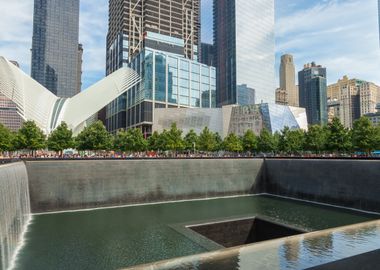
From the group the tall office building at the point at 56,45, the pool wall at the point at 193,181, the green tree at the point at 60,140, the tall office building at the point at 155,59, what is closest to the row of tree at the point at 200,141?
the green tree at the point at 60,140

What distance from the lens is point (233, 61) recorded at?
13038 centimetres

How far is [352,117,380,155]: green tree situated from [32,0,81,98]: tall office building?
581 ft

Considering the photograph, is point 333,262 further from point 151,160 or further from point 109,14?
point 109,14

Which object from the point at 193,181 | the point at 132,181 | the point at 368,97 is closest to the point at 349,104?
the point at 368,97

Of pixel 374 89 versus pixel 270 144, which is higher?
pixel 374 89

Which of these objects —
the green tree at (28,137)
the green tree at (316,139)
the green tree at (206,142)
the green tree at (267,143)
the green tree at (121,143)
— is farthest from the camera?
the green tree at (206,142)

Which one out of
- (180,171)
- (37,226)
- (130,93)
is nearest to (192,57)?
(130,93)

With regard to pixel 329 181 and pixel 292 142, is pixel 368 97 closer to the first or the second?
pixel 292 142

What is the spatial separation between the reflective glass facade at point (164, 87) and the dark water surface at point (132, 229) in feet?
204

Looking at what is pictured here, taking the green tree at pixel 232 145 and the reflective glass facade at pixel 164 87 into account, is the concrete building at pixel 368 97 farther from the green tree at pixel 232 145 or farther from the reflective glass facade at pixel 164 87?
the green tree at pixel 232 145

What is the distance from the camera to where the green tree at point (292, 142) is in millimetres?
53938

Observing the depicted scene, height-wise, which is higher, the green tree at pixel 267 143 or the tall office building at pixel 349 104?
the tall office building at pixel 349 104

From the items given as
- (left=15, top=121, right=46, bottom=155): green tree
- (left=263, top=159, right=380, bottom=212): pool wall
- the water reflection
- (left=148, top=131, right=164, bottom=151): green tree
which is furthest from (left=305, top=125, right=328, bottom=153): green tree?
(left=15, top=121, right=46, bottom=155): green tree

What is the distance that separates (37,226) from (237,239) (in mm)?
11437
